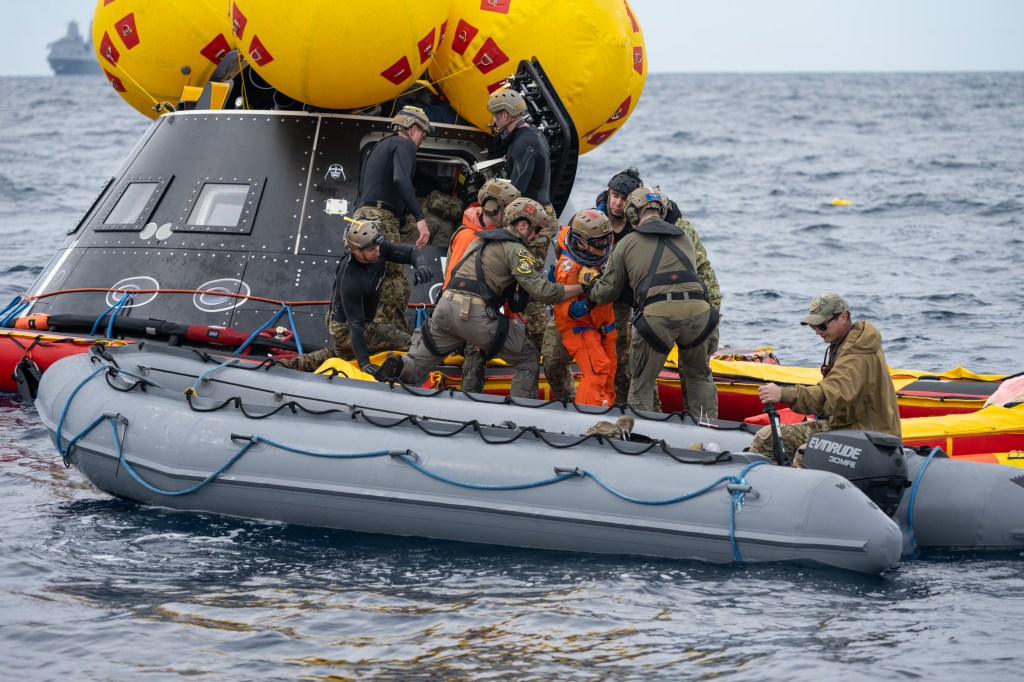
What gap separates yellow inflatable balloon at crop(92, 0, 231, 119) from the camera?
1044 cm

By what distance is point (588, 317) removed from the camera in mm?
8344

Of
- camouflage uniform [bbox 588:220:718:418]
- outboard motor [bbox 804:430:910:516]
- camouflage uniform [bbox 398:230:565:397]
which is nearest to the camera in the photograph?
outboard motor [bbox 804:430:910:516]

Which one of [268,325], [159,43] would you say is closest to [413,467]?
[268,325]

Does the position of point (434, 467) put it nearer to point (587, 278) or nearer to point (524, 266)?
point (524, 266)

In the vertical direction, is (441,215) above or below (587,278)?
above

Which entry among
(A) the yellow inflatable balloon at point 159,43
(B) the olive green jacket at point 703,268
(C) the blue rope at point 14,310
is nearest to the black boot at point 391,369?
(B) the olive green jacket at point 703,268

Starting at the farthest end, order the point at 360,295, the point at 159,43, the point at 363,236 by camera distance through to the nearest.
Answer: the point at 159,43, the point at 360,295, the point at 363,236

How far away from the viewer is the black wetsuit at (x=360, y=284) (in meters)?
8.37

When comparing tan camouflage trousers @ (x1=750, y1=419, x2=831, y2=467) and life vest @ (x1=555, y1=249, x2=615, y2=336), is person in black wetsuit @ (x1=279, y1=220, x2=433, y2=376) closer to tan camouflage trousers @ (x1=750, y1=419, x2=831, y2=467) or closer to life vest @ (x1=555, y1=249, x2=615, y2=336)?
life vest @ (x1=555, y1=249, x2=615, y2=336)

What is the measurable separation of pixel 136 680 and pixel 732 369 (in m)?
5.20

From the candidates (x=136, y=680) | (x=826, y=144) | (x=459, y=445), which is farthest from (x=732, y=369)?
(x=826, y=144)

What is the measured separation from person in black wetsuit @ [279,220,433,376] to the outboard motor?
2.83 meters

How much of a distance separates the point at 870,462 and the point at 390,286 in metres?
3.61

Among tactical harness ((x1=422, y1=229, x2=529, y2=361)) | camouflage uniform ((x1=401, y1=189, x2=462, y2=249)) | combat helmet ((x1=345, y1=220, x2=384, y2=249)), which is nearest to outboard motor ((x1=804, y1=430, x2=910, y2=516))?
tactical harness ((x1=422, y1=229, x2=529, y2=361))
